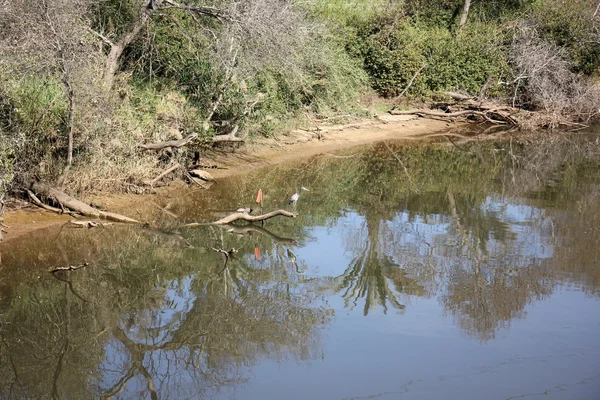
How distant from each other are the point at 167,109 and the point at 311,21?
8.26m

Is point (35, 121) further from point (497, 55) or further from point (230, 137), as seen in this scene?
point (497, 55)

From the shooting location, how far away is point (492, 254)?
12.2 m

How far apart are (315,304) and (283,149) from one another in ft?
35.4

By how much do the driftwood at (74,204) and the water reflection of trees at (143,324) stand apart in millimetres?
940

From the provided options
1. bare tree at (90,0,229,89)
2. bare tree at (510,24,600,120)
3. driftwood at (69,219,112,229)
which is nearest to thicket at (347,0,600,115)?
bare tree at (510,24,600,120)

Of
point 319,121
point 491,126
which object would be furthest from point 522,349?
point 491,126

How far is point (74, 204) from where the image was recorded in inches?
507

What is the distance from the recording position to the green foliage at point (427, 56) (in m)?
27.9

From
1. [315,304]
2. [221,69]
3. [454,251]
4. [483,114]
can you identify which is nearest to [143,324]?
[315,304]

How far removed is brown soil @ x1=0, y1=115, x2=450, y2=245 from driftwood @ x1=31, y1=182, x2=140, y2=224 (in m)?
0.29

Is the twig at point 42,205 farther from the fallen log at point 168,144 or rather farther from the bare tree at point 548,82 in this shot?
the bare tree at point 548,82

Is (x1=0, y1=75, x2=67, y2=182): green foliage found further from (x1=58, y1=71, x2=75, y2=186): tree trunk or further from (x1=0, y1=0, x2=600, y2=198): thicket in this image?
(x1=58, y1=71, x2=75, y2=186): tree trunk

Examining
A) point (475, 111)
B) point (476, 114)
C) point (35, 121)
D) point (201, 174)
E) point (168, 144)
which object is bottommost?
point (476, 114)

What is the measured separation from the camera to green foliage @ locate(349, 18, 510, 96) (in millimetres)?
27891
